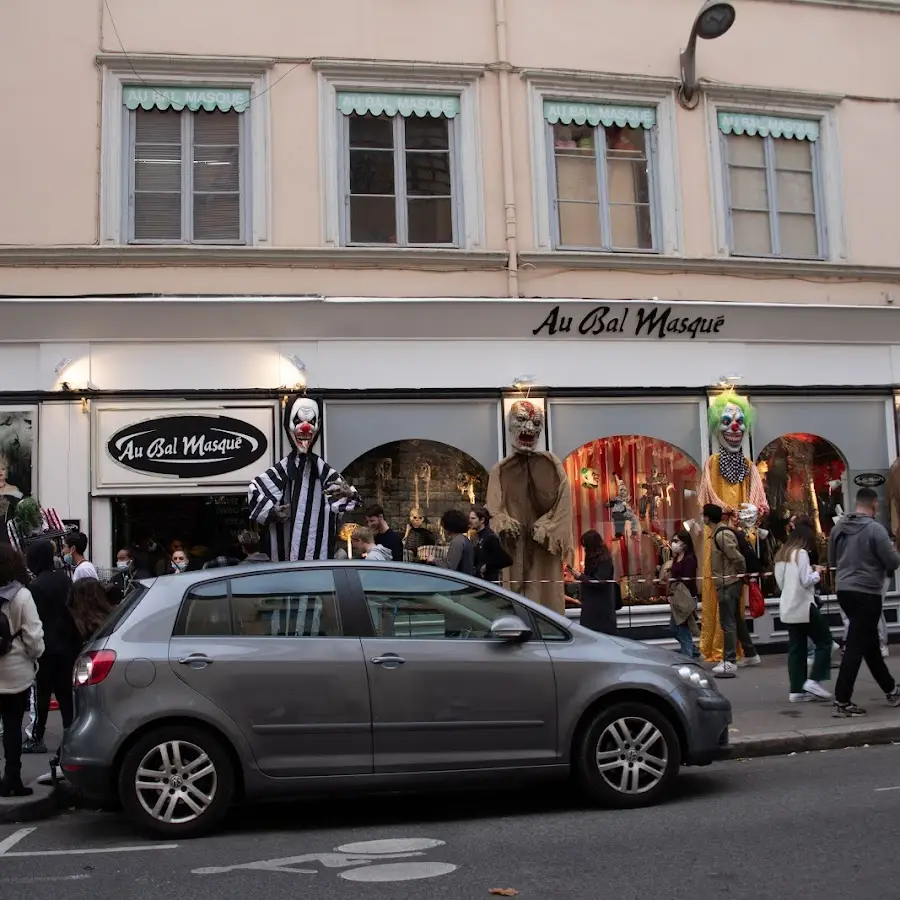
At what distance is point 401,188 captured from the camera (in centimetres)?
1333

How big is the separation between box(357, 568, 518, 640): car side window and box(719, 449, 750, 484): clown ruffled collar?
23.2 ft

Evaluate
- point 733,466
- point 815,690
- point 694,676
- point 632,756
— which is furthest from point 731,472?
point 632,756

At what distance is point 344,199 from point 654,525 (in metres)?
5.41

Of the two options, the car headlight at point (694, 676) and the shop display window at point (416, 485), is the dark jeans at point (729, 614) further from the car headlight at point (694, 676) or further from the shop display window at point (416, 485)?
the car headlight at point (694, 676)

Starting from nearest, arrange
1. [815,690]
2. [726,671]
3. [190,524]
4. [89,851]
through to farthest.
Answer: [89,851]
[815,690]
[726,671]
[190,524]

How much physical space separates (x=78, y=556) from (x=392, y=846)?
5.40 m

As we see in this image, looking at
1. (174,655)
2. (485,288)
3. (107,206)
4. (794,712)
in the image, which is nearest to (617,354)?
(485,288)

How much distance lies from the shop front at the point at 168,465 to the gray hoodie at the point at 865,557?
6.17 metres

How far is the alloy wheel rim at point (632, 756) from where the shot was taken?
22.2 feet

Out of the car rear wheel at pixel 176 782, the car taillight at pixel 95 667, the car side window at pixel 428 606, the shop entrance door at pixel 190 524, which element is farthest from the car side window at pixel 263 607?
the shop entrance door at pixel 190 524

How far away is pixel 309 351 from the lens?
503 inches

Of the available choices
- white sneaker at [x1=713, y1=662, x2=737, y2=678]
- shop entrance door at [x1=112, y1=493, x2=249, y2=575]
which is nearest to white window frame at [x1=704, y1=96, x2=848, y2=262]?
white sneaker at [x1=713, y1=662, x2=737, y2=678]

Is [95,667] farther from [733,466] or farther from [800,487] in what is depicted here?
[800,487]

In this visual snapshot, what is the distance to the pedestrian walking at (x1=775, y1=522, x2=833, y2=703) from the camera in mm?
9875
